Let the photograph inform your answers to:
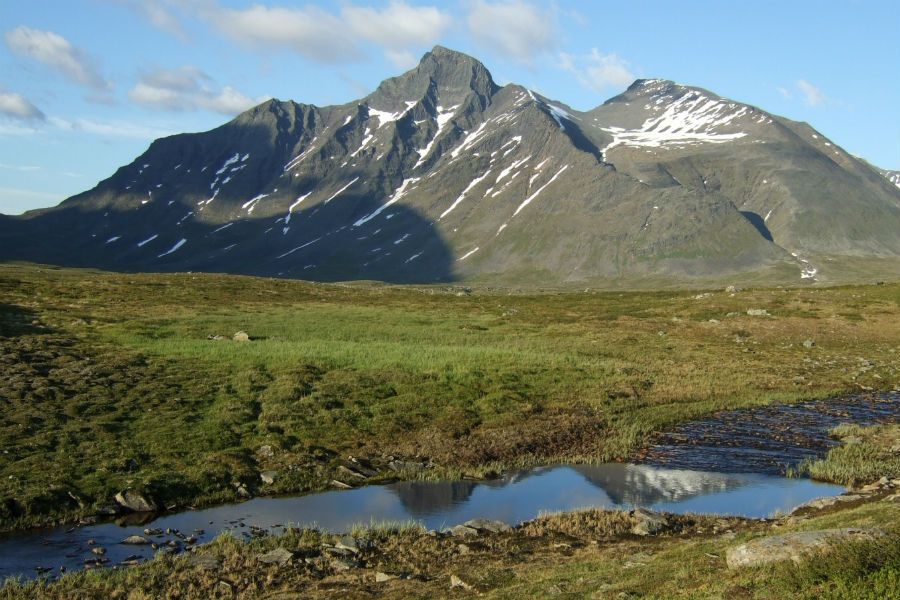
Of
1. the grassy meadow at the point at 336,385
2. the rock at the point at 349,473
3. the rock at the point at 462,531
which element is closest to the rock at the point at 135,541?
the grassy meadow at the point at 336,385

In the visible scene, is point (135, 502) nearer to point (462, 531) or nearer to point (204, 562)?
point (204, 562)

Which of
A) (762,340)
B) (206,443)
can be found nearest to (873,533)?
(206,443)

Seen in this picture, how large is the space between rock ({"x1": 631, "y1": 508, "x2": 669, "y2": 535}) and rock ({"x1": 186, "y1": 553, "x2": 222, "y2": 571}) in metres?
13.1

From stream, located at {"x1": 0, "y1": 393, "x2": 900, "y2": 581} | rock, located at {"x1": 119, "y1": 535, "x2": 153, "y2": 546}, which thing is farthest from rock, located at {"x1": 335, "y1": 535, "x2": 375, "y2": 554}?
rock, located at {"x1": 119, "y1": 535, "x2": 153, "y2": 546}

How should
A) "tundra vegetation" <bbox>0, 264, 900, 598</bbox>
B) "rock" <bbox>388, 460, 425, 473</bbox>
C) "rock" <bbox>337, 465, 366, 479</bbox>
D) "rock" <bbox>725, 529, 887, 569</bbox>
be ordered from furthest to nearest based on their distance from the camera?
"rock" <bbox>388, 460, 425, 473</bbox>
"rock" <bbox>337, 465, 366, 479</bbox>
"tundra vegetation" <bbox>0, 264, 900, 598</bbox>
"rock" <bbox>725, 529, 887, 569</bbox>

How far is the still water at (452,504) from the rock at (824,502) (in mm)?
820

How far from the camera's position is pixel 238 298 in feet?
290

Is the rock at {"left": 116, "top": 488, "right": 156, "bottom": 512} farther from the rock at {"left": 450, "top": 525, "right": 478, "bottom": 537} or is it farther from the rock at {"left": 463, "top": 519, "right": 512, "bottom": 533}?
the rock at {"left": 463, "top": 519, "right": 512, "bottom": 533}

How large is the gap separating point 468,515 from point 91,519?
13.2 meters

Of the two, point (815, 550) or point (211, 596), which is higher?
point (815, 550)

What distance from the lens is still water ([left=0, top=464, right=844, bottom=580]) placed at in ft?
66.6

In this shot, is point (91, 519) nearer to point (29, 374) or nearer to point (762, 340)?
point (29, 374)

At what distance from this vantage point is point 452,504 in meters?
25.3

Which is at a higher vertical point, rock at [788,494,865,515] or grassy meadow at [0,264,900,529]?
grassy meadow at [0,264,900,529]
